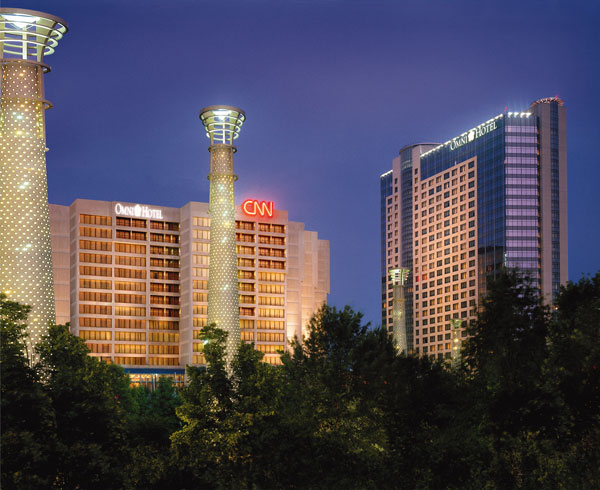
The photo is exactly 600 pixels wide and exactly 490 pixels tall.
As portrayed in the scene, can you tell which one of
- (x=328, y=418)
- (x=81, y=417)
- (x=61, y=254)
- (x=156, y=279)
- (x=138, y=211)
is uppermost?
(x=138, y=211)

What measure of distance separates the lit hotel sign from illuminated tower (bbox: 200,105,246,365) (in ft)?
315

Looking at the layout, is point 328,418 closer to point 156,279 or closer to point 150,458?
point 150,458

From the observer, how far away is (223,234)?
278 feet

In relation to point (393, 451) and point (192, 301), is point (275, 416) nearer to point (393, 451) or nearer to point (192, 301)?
point (393, 451)

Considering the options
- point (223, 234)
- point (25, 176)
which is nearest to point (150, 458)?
point (25, 176)

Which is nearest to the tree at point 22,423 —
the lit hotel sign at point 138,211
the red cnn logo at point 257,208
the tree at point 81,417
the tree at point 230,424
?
the tree at point 81,417

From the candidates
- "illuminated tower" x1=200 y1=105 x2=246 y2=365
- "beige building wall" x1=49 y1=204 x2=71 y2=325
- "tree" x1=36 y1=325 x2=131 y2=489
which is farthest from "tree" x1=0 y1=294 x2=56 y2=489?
"beige building wall" x1=49 y1=204 x2=71 y2=325

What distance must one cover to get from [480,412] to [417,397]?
8.07 metres

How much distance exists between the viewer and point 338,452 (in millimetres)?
44406

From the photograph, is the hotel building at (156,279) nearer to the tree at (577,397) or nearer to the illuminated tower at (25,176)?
the illuminated tower at (25,176)

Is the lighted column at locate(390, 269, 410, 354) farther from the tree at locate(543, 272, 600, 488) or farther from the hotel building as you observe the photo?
the tree at locate(543, 272, 600, 488)

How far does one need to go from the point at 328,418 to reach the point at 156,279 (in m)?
144

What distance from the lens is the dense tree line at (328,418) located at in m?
37.0

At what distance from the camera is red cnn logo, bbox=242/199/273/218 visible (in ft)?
626
